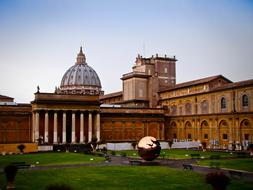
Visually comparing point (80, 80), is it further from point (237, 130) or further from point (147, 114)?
point (237, 130)

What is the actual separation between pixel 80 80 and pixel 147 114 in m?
48.6

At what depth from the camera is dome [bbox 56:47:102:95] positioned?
122 metres

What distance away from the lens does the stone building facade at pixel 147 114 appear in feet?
206

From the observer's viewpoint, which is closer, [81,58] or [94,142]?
[94,142]

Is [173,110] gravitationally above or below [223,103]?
below

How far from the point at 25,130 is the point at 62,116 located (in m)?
7.06

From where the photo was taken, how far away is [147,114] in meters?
79.1

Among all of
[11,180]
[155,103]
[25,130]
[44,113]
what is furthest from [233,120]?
[11,180]

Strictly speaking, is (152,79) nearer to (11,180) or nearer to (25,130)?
(25,130)

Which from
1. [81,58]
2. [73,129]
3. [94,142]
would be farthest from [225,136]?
[81,58]

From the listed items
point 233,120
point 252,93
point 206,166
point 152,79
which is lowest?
point 206,166

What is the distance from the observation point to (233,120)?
62156 mm

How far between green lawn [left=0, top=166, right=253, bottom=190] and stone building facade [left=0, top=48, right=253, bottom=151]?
29.7 m

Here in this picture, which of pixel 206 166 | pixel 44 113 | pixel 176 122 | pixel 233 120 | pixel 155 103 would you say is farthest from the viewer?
pixel 155 103
